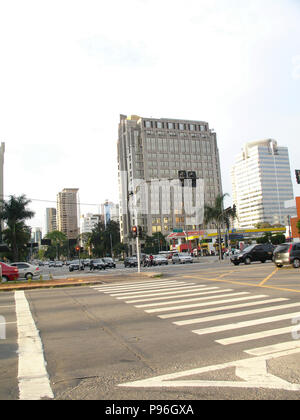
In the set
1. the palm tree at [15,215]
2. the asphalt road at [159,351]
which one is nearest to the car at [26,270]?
the asphalt road at [159,351]

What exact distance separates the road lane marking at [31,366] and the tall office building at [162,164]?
10460 centimetres

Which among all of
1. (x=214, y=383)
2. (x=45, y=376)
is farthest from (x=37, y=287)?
(x=214, y=383)

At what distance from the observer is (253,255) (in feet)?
102

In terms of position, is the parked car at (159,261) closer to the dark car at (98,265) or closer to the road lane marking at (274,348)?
the dark car at (98,265)

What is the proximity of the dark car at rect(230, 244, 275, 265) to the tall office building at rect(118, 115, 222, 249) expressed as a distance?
3220 inches

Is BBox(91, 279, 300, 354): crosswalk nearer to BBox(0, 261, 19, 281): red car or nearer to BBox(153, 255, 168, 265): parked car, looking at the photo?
BBox(0, 261, 19, 281): red car

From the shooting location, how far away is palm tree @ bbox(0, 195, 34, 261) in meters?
55.5

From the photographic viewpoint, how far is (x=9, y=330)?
8242 millimetres

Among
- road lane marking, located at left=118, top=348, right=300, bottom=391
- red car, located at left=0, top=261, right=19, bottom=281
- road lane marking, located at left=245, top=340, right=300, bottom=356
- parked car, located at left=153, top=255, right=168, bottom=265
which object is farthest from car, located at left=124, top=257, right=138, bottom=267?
road lane marking, located at left=118, top=348, right=300, bottom=391

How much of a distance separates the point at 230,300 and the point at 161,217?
10737 cm

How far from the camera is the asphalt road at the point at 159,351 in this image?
4406mm

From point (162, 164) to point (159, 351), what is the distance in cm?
11969
